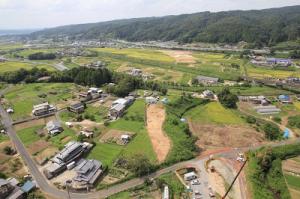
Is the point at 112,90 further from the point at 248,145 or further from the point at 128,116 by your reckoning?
the point at 248,145

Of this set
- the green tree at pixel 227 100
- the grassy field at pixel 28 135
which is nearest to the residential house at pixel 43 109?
the grassy field at pixel 28 135

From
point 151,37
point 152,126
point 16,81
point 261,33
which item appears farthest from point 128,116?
point 151,37

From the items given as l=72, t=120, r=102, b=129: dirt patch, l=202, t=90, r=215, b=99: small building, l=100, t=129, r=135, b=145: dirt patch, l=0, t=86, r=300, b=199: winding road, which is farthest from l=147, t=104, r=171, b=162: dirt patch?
l=202, t=90, r=215, b=99: small building

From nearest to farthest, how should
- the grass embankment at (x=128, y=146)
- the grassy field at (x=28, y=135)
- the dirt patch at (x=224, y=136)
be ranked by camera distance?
the grass embankment at (x=128, y=146), the dirt patch at (x=224, y=136), the grassy field at (x=28, y=135)

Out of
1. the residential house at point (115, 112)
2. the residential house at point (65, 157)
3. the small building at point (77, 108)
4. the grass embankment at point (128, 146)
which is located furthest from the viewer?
the small building at point (77, 108)

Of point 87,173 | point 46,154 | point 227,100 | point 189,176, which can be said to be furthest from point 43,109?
point 227,100

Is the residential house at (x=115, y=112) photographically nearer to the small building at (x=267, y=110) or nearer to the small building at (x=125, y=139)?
the small building at (x=125, y=139)

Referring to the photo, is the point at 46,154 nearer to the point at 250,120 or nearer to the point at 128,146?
the point at 128,146
